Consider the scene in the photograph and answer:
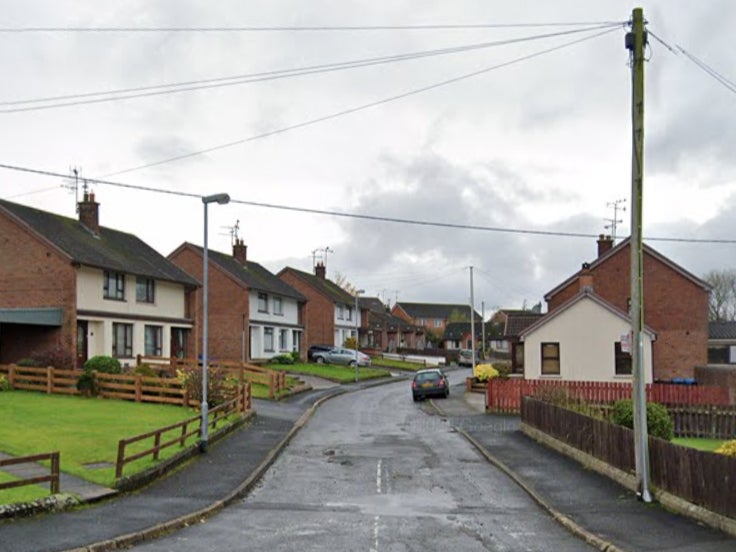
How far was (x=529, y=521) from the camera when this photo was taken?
15.3m

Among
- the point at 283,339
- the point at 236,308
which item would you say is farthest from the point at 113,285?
the point at 283,339

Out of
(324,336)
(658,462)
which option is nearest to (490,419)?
(658,462)

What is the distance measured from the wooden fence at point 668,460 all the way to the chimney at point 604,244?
32898 millimetres

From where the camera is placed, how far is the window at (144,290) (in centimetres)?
4556

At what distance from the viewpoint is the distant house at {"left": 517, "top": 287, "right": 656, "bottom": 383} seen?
43.9 m

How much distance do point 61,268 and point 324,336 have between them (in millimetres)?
46193

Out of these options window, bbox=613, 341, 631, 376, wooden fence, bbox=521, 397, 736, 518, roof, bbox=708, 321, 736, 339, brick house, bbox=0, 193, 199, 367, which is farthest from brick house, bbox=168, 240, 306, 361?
wooden fence, bbox=521, 397, 736, 518

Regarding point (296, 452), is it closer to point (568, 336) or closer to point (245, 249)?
point (568, 336)

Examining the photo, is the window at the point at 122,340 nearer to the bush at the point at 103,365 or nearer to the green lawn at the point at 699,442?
the bush at the point at 103,365

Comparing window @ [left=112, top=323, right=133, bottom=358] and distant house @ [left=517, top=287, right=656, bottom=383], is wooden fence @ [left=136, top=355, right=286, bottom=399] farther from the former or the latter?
distant house @ [left=517, top=287, right=656, bottom=383]

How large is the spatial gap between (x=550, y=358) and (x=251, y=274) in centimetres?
2918

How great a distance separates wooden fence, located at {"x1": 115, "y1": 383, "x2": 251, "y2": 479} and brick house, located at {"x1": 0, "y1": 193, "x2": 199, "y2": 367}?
1076 centimetres

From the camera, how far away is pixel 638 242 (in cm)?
1688

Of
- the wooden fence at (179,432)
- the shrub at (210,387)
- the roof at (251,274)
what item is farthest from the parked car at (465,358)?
the wooden fence at (179,432)
